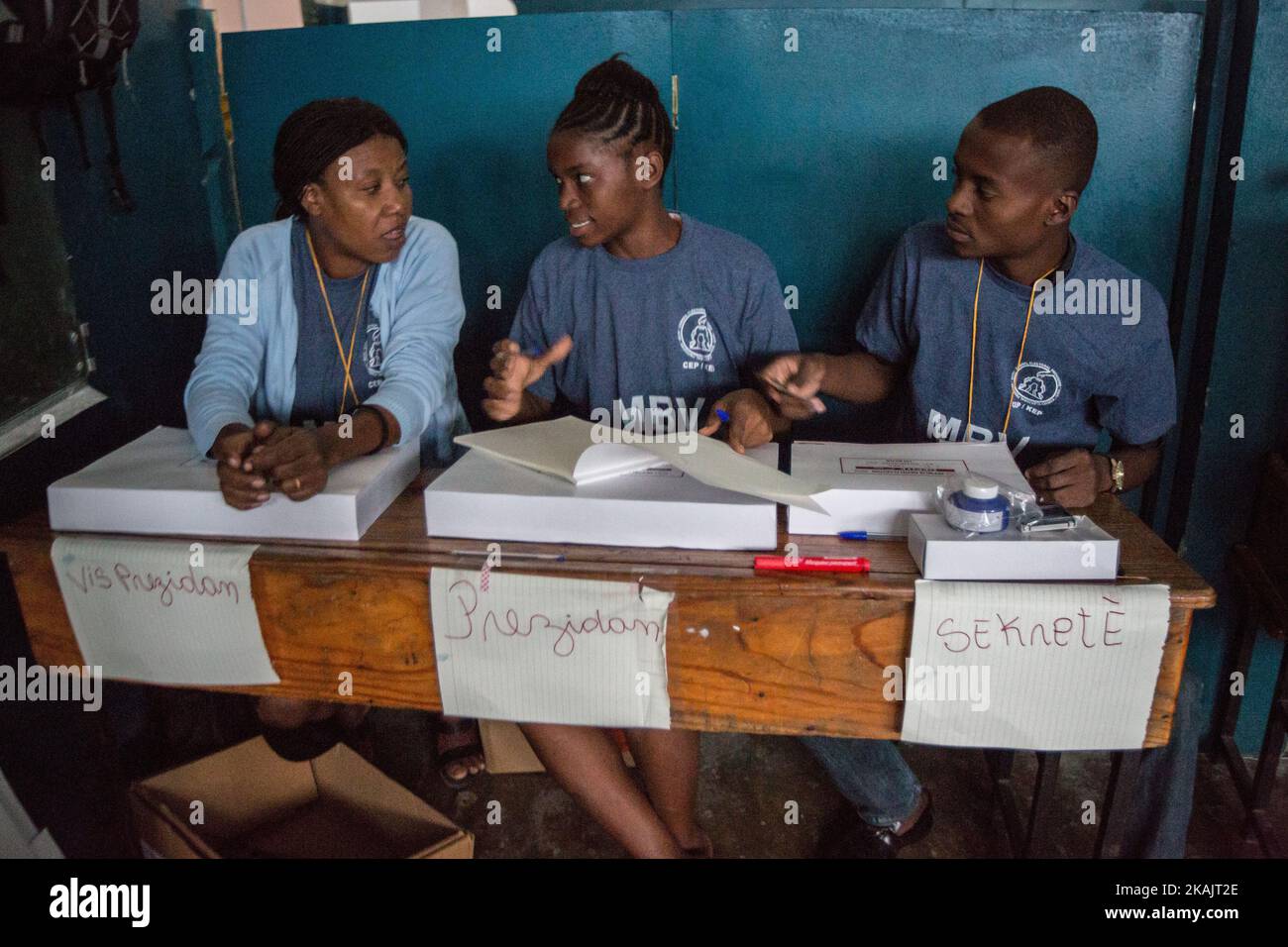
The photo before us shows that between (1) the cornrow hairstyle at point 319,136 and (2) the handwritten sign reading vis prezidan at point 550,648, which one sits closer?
(2) the handwritten sign reading vis prezidan at point 550,648

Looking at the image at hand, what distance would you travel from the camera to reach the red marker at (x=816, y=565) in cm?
119

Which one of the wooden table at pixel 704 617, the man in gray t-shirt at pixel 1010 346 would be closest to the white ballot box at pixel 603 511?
the wooden table at pixel 704 617

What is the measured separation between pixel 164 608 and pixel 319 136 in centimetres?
86

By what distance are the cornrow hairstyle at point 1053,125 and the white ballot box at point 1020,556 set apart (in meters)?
0.78

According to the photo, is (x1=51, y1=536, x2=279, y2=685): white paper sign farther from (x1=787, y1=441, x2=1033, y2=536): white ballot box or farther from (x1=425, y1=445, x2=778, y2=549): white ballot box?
(x1=787, y1=441, x2=1033, y2=536): white ballot box

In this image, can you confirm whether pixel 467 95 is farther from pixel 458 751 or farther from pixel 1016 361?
pixel 458 751

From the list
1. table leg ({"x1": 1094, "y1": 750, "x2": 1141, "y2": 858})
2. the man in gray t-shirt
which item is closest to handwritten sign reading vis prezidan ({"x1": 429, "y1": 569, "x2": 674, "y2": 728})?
the man in gray t-shirt

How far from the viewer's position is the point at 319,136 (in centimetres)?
170

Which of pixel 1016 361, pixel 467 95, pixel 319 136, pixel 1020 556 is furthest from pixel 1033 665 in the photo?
pixel 467 95

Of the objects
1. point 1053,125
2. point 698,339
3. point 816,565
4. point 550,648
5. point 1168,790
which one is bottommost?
point 1168,790

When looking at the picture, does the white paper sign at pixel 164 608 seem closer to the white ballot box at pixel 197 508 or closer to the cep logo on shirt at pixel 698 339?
the white ballot box at pixel 197 508
